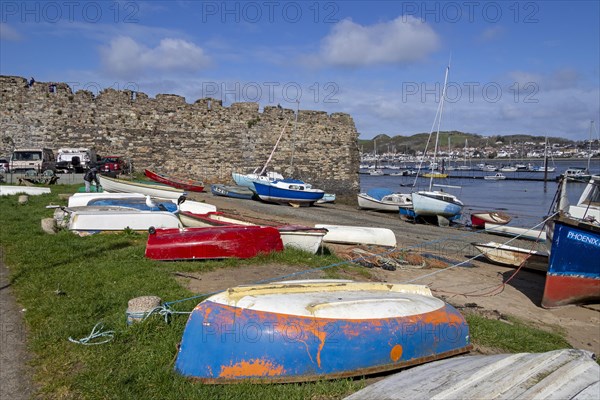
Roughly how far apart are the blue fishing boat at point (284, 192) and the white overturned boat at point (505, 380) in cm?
2106

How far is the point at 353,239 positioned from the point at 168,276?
6.22 metres

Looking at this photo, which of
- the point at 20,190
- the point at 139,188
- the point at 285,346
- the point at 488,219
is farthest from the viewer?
the point at 488,219

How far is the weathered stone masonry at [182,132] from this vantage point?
26.1 metres

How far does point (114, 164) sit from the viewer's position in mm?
25453

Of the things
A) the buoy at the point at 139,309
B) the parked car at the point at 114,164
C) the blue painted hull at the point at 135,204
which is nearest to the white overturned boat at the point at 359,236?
the blue painted hull at the point at 135,204

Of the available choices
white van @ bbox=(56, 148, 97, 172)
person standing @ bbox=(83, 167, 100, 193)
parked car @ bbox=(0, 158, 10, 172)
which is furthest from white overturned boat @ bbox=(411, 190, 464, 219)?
parked car @ bbox=(0, 158, 10, 172)

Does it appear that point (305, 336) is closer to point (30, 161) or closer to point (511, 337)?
point (511, 337)

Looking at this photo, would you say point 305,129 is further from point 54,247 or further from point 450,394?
point 450,394

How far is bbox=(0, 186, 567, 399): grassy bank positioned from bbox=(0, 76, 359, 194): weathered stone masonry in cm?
1810

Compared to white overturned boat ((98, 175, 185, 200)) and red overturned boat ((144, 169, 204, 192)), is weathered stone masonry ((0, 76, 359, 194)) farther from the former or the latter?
white overturned boat ((98, 175, 185, 200))

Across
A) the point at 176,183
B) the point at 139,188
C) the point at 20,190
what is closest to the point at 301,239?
the point at 139,188

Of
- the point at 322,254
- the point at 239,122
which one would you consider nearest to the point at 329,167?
the point at 239,122

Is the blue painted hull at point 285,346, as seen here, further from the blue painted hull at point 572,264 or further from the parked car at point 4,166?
the parked car at point 4,166

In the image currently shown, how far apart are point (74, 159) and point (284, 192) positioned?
11.3 meters
